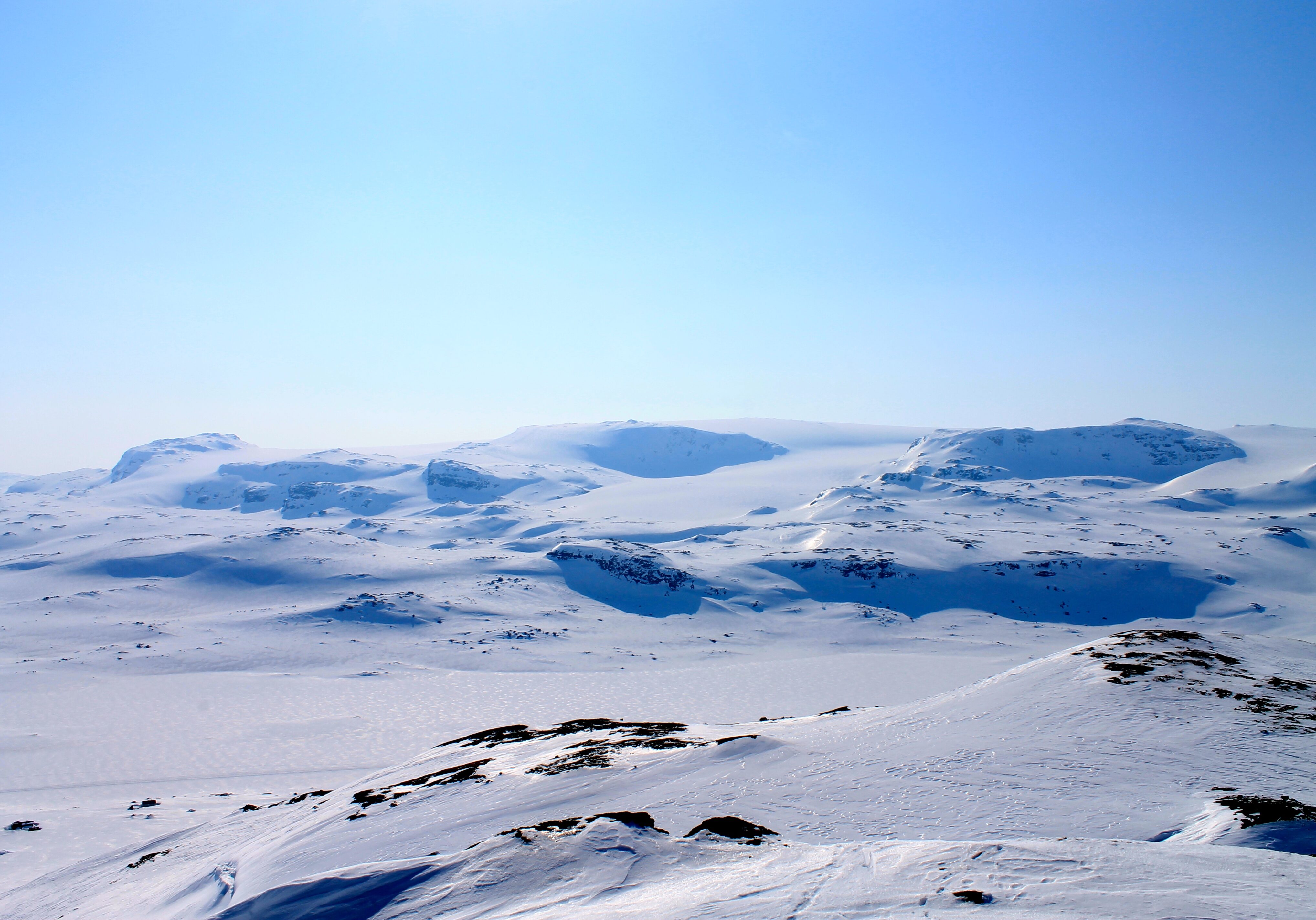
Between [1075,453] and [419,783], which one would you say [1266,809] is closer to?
[419,783]

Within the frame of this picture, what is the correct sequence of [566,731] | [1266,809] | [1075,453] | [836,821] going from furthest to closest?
[1075,453], [566,731], [836,821], [1266,809]

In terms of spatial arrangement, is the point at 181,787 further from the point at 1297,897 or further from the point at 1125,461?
the point at 1125,461

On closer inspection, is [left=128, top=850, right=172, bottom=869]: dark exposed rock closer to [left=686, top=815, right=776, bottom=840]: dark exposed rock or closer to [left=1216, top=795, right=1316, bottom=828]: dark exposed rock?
[left=686, top=815, right=776, bottom=840]: dark exposed rock

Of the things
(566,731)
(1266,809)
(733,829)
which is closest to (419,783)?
(566,731)

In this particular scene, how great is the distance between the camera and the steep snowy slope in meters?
8.67

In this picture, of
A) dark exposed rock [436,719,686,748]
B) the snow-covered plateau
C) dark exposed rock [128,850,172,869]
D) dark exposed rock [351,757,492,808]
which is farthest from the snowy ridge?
dark exposed rock [128,850,172,869]

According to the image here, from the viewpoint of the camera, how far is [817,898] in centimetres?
842

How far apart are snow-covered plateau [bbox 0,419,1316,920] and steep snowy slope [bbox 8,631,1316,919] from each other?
9 cm

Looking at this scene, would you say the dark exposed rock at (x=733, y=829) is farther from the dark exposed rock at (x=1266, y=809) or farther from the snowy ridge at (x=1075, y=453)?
the snowy ridge at (x=1075, y=453)

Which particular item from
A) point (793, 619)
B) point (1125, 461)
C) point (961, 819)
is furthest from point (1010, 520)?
point (961, 819)

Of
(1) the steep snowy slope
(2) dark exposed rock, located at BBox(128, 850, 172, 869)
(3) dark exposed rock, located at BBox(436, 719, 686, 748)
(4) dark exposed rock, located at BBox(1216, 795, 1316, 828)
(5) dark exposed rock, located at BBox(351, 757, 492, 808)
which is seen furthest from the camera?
(3) dark exposed rock, located at BBox(436, 719, 686, 748)

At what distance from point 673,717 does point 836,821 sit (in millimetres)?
25281

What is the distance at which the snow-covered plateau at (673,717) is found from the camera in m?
10.0

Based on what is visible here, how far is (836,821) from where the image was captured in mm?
12227
